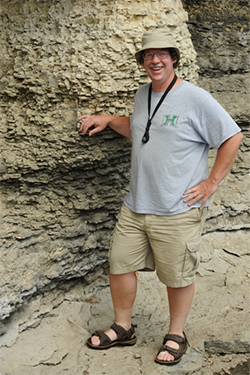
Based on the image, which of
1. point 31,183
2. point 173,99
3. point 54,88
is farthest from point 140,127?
point 31,183

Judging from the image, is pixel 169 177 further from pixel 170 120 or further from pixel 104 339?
pixel 104 339

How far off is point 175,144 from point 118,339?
139 centimetres

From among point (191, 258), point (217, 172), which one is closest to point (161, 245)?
point (191, 258)

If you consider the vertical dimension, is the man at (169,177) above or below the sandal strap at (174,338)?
above

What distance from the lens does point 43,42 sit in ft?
11.7

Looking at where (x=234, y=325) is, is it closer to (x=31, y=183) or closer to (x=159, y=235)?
(x=159, y=235)

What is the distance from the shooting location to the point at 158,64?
9.98 feet

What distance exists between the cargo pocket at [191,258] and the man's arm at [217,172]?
9.5 inches

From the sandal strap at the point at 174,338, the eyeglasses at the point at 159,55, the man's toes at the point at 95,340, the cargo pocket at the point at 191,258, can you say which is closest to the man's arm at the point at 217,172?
the cargo pocket at the point at 191,258

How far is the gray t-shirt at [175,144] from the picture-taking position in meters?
3.00

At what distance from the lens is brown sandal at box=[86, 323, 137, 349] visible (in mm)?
3467

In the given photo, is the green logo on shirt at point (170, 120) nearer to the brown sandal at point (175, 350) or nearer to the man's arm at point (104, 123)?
the man's arm at point (104, 123)

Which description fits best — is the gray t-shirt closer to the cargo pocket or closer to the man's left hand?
the man's left hand

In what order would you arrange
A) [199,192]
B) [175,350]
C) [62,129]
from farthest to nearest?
1. [62,129]
2. [175,350]
3. [199,192]
